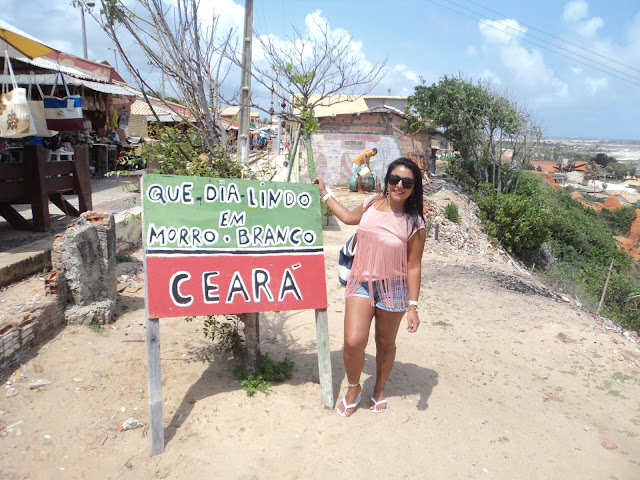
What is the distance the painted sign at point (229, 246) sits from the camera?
2838mm

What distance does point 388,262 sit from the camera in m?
3.03

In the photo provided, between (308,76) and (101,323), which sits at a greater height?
(308,76)

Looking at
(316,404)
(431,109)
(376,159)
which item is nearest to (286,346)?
(316,404)

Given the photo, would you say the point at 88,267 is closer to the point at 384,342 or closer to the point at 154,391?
the point at 154,391

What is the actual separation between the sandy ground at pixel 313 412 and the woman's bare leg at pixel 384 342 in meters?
0.19

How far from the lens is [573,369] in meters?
4.54

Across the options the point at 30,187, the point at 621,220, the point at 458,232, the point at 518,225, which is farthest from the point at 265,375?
the point at 621,220

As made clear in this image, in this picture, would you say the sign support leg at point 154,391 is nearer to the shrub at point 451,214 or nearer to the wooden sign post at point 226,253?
the wooden sign post at point 226,253

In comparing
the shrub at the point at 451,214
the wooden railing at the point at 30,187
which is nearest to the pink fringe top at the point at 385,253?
the wooden railing at the point at 30,187

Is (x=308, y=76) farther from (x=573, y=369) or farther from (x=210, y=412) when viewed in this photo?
(x=573, y=369)

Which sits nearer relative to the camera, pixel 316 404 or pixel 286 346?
pixel 316 404

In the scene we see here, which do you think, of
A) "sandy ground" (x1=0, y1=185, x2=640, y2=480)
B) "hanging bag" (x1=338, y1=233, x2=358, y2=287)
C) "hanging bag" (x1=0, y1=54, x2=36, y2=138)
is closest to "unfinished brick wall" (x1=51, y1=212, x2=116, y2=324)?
"sandy ground" (x1=0, y1=185, x2=640, y2=480)

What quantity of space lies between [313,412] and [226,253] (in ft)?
4.27

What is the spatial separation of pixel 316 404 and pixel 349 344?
24.5 inches
